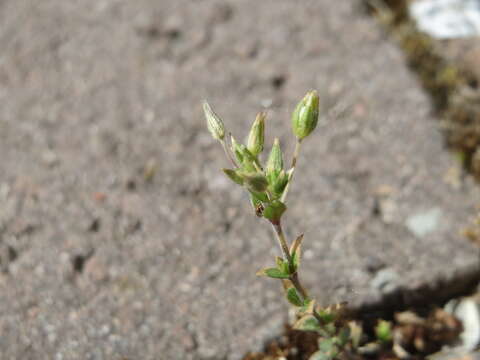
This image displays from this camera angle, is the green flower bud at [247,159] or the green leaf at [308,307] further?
the green leaf at [308,307]

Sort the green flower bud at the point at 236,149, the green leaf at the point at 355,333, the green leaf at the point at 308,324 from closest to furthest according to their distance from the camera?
the green flower bud at the point at 236,149, the green leaf at the point at 308,324, the green leaf at the point at 355,333

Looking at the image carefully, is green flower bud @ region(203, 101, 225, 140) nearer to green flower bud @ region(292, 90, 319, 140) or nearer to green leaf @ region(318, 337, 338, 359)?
green flower bud @ region(292, 90, 319, 140)

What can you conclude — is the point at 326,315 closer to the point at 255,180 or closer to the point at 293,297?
the point at 293,297

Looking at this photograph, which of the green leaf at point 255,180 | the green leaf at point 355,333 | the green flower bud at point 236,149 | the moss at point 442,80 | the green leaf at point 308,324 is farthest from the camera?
the moss at point 442,80

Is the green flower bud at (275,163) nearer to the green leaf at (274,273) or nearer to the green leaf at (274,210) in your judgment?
the green leaf at (274,210)

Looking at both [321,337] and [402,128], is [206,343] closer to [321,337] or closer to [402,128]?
[321,337]

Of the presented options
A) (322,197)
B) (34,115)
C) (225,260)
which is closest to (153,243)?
(225,260)

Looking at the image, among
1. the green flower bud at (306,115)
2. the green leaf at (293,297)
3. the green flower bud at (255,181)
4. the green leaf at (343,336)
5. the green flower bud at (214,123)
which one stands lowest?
the green leaf at (343,336)

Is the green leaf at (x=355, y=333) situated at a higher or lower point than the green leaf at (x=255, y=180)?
lower

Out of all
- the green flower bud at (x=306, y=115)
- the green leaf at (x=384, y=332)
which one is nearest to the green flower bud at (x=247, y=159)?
the green flower bud at (x=306, y=115)
